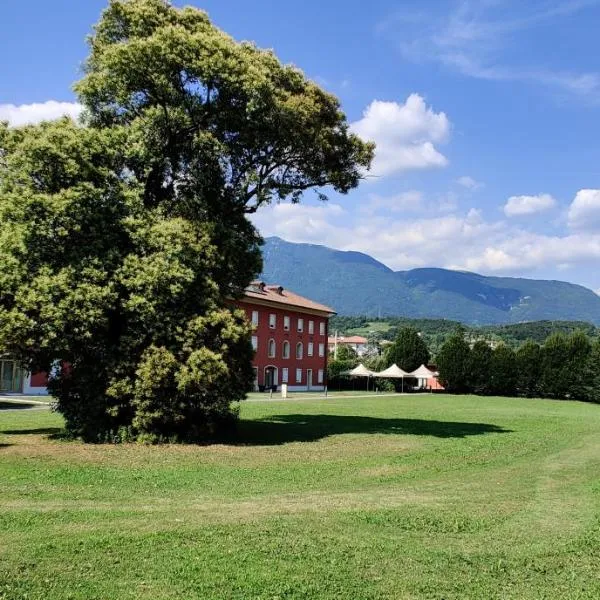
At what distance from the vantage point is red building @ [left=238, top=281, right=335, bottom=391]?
5759 cm

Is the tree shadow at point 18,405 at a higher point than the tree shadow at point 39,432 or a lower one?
lower

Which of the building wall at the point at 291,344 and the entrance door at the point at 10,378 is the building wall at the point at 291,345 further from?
the entrance door at the point at 10,378

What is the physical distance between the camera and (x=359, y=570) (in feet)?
21.0

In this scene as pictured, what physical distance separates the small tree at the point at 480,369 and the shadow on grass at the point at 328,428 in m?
40.6

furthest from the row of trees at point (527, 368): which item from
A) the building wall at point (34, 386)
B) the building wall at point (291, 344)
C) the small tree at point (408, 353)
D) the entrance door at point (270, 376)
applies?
the building wall at point (34, 386)

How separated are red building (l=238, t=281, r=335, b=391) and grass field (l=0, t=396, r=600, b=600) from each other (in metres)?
40.7

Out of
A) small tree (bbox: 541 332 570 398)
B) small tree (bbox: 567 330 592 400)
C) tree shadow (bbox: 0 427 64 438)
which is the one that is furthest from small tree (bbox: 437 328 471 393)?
tree shadow (bbox: 0 427 64 438)

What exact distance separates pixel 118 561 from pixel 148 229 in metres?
10.9

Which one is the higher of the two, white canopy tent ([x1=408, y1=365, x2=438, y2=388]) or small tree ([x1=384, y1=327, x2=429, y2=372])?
small tree ([x1=384, y1=327, x2=429, y2=372])

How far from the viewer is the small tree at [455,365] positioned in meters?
66.9

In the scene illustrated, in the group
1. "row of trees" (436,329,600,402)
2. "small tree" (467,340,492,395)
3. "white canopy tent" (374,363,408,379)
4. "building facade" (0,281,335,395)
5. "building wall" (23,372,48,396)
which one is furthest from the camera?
"white canopy tent" (374,363,408,379)

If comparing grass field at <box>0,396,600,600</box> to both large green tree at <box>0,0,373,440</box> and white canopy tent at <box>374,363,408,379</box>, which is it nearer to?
large green tree at <box>0,0,373,440</box>

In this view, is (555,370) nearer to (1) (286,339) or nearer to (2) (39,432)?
(1) (286,339)

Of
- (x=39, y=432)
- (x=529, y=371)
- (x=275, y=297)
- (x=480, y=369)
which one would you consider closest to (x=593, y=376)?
(x=529, y=371)
